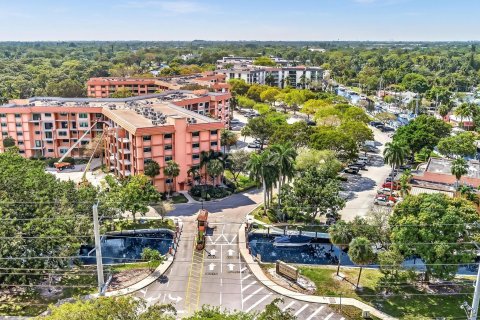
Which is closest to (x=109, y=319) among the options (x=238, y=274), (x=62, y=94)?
(x=238, y=274)

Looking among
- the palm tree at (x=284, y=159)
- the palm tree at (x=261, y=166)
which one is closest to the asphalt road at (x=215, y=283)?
the palm tree at (x=261, y=166)

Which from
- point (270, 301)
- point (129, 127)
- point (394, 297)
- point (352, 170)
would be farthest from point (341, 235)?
point (129, 127)

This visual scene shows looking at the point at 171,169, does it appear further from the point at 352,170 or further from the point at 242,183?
the point at 352,170

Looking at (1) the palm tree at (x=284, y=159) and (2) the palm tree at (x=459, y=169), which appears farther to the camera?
(2) the palm tree at (x=459, y=169)

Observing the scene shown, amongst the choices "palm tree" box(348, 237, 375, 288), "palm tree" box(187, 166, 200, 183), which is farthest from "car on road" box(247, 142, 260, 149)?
"palm tree" box(348, 237, 375, 288)

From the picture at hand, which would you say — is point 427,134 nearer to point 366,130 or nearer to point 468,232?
point 366,130

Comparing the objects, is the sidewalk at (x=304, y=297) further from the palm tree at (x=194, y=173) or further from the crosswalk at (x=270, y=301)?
the palm tree at (x=194, y=173)
